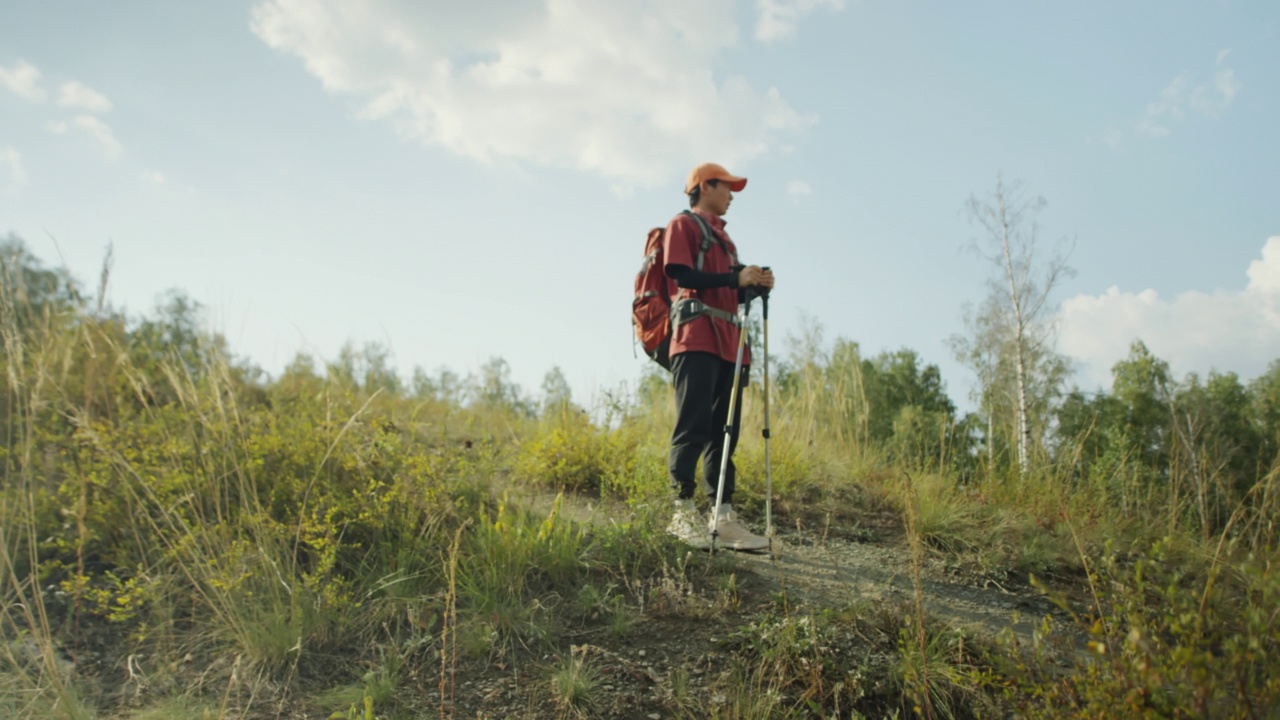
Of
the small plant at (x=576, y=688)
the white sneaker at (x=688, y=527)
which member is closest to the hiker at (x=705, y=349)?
the white sneaker at (x=688, y=527)

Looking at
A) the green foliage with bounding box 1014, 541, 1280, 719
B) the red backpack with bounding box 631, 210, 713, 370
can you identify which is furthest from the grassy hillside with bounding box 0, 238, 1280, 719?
the red backpack with bounding box 631, 210, 713, 370

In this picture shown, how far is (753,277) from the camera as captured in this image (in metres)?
4.67

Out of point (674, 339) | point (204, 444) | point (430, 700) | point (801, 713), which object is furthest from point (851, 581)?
point (204, 444)

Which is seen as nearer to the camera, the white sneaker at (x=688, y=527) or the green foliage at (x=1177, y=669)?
the green foliage at (x=1177, y=669)

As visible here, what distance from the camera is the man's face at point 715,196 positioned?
508 centimetres

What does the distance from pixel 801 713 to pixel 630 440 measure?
13.5ft

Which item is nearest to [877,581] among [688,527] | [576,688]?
[688,527]

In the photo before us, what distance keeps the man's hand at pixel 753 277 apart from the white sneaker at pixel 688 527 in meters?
1.40

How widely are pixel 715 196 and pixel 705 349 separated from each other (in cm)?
107

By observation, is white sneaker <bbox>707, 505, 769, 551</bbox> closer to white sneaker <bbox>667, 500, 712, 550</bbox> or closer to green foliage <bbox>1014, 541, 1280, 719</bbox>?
white sneaker <bbox>667, 500, 712, 550</bbox>

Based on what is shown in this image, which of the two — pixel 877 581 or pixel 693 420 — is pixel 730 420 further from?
pixel 877 581

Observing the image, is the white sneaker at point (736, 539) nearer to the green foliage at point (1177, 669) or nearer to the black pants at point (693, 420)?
the black pants at point (693, 420)

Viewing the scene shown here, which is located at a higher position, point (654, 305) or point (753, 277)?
point (753, 277)

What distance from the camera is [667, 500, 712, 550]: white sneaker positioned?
187 inches
